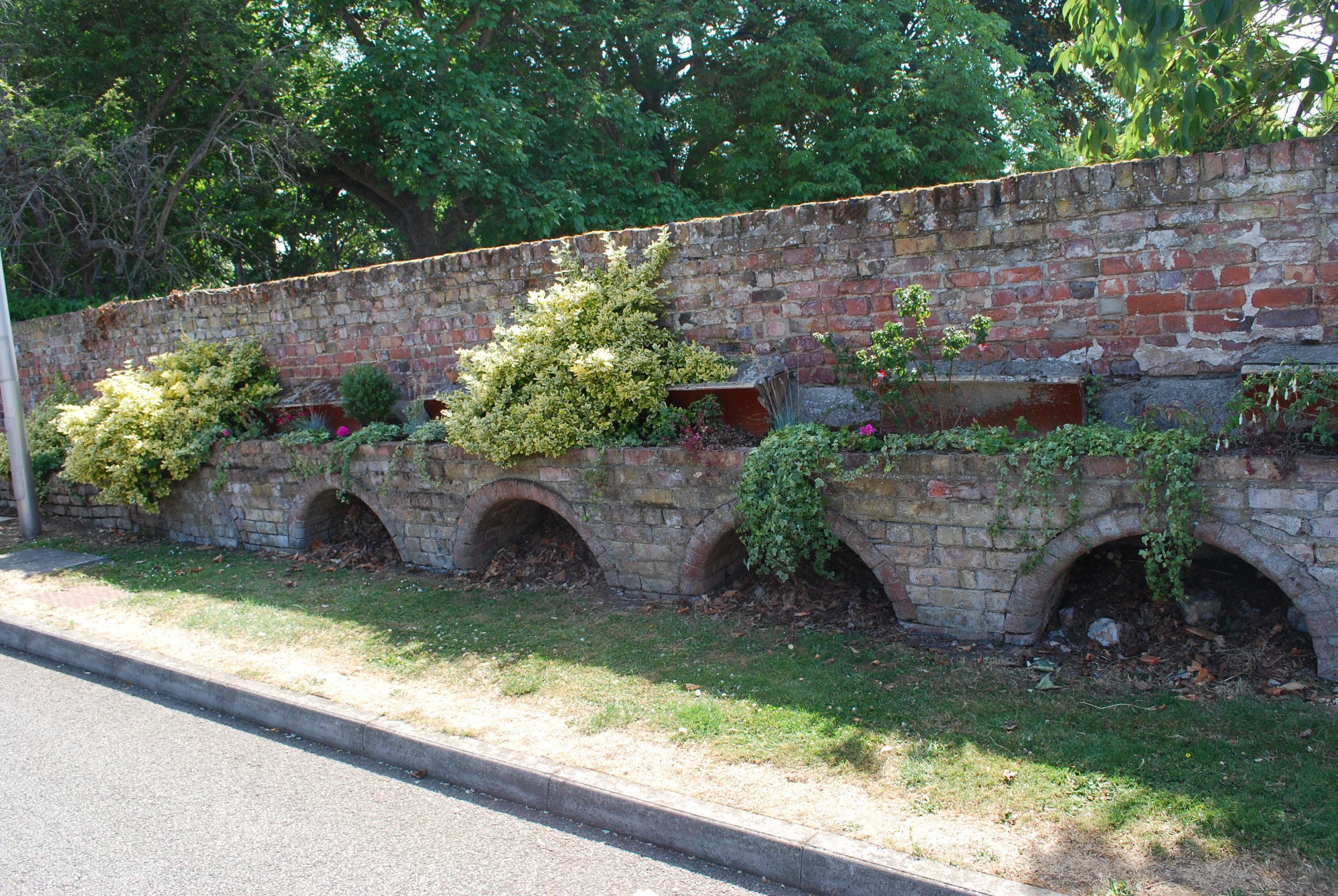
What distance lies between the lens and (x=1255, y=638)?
4.64m

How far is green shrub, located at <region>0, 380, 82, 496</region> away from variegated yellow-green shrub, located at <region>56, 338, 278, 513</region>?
1.60 m

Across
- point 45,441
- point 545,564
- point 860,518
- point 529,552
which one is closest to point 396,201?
point 45,441

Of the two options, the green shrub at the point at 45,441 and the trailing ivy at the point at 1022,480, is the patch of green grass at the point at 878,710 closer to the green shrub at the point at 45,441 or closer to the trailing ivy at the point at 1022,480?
the trailing ivy at the point at 1022,480

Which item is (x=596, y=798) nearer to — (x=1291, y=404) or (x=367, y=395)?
(x=1291, y=404)

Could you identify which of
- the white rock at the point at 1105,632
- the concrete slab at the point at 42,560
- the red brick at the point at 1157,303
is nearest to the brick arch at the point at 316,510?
the concrete slab at the point at 42,560

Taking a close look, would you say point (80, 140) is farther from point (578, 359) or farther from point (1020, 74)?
point (1020, 74)

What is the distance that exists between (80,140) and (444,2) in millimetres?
5514

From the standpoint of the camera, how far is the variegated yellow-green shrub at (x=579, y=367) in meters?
6.29

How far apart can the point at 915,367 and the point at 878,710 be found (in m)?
2.30

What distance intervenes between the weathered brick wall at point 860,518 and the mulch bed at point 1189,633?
0.64 ft

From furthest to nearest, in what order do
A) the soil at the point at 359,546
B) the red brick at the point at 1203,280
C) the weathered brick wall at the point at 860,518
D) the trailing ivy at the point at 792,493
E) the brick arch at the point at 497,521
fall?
the soil at the point at 359,546 → the brick arch at the point at 497,521 → the trailing ivy at the point at 792,493 → the red brick at the point at 1203,280 → the weathered brick wall at the point at 860,518

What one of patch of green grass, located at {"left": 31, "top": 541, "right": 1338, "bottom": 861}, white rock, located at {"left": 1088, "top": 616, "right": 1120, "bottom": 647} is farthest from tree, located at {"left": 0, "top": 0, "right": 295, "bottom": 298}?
white rock, located at {"left": 1088, "top": 616, "right": 1120, "bottom": 647}

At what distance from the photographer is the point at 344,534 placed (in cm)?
870

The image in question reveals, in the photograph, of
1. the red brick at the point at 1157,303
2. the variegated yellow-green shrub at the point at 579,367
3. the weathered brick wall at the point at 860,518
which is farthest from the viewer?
the variegated yellow-green shrub at the point at 579,367
